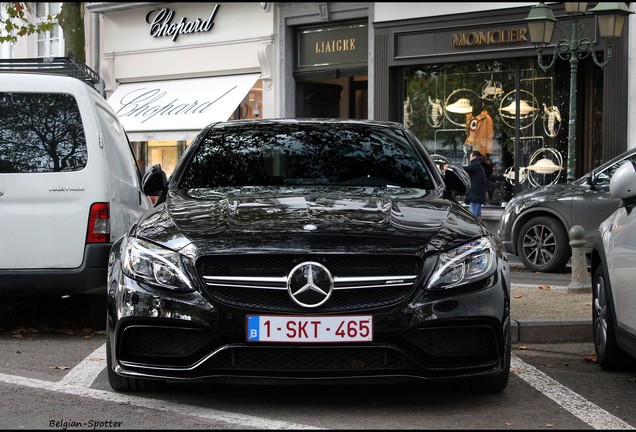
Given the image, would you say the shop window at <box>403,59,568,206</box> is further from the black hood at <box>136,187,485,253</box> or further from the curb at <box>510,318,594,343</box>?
the black hood at <box>136,187,485,253</box>

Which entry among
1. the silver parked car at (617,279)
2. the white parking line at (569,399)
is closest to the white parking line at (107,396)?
the white parking line at (569,399)

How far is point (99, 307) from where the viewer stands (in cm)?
860

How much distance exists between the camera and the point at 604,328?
677 centimetres

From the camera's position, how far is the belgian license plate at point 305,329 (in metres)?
5.12

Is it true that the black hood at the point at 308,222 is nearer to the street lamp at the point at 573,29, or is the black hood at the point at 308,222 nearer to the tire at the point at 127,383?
the tire at the point at 127,383

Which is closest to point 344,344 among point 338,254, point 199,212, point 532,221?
point 338,254

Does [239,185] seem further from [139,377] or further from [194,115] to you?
[194,115]

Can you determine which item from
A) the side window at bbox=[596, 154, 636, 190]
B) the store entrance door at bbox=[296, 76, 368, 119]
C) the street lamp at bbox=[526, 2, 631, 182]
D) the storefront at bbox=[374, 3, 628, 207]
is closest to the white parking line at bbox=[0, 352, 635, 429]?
the side window at bbox=[596, 154, 636, 190]

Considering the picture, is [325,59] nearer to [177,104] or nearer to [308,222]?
[177,104]

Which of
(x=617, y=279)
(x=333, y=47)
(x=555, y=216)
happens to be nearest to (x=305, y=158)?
(x=617, y=279)

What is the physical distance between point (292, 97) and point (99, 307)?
15849 millimetres

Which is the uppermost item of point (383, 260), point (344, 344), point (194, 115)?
point (194, 115)

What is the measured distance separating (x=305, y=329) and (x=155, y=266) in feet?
2.65

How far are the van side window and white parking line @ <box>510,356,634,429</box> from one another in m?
3.50
